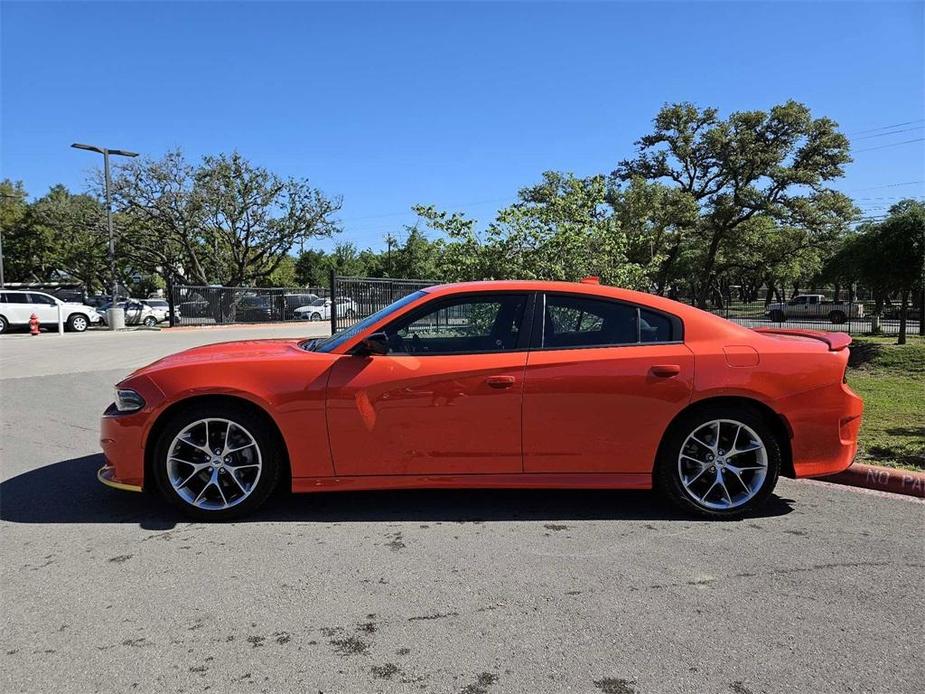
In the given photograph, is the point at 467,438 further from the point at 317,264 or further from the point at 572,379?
the point at 317,264

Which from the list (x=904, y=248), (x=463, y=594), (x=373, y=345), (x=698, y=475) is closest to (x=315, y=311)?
(x=904, y=248)

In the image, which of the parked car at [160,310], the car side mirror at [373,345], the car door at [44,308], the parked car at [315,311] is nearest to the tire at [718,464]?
the car side mirror at [373,345]

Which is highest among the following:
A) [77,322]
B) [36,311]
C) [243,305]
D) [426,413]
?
[243,305]

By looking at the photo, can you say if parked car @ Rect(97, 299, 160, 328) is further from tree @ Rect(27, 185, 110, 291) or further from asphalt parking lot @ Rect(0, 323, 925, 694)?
asphalt parking lot @ Rect(0, 323, 925, 694)

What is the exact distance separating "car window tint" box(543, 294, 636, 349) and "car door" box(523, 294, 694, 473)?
0.03 meters

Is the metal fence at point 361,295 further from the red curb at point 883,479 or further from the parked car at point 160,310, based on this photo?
the parked car at point 160,310

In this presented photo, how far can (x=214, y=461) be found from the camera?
13.5 ft

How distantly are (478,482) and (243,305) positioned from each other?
31.1 metres

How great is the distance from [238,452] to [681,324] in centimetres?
304

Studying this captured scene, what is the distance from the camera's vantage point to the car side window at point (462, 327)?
423cm

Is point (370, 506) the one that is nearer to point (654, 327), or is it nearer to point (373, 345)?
point (373, 345)

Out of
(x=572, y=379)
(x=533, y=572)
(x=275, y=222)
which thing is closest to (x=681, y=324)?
(x=572, y=379)

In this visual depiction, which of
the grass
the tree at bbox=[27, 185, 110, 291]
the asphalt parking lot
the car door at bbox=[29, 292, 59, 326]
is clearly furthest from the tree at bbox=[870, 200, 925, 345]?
the tree at bbox=[27, 185, 110, 291]

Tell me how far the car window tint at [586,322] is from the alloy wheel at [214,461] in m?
2.07
